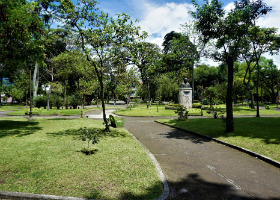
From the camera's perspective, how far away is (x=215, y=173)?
5266 millimetres

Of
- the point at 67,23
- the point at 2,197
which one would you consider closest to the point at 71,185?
the point at 2,197

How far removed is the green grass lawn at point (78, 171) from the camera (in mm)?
3924

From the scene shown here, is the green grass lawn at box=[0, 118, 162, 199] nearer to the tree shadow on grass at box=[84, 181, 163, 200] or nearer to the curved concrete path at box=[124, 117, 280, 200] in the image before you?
the tree shadow on grass at box=[84, 181, 163, 200]

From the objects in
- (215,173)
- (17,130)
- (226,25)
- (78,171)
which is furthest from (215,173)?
(17,130)

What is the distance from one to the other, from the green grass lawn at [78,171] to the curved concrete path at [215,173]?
2.16 ft

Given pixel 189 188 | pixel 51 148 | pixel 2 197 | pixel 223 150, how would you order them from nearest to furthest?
pixel 2 197 < pixel 189 188 < pixel 51 148 < pixel 223 150

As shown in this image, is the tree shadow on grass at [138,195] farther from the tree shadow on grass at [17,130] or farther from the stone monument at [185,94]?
the stone monument at [185,94]

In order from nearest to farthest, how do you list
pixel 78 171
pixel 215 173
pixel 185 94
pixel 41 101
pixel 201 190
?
pixel 201 190, pixel 78 171, pixel 215 173, pixel 185 94, pixel 41 101

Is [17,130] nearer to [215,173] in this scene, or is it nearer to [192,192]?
[192,192]

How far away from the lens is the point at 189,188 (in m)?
4.35

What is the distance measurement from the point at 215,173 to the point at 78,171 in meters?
4.01

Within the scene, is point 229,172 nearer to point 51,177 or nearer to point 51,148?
point 51,177

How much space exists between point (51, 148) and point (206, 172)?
577 cm

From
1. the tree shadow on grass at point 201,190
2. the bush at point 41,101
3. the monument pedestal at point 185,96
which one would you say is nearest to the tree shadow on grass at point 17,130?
the tree shadow on grass at point 201,190
